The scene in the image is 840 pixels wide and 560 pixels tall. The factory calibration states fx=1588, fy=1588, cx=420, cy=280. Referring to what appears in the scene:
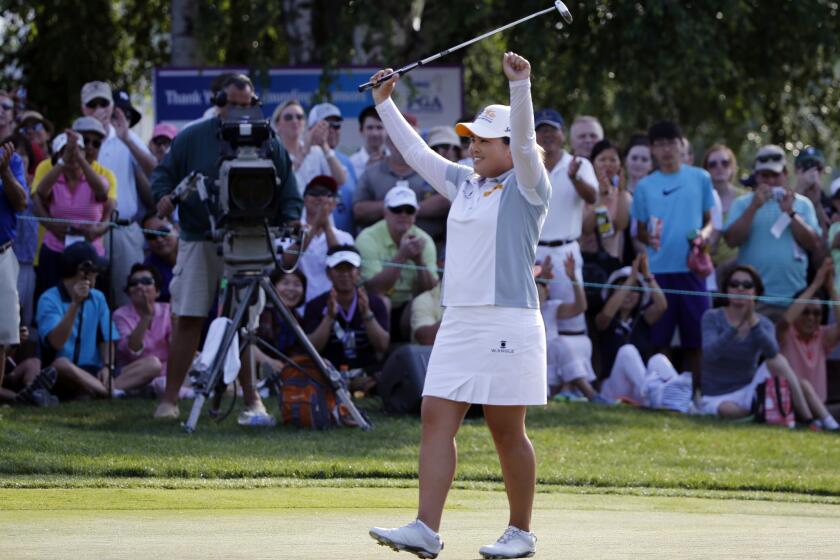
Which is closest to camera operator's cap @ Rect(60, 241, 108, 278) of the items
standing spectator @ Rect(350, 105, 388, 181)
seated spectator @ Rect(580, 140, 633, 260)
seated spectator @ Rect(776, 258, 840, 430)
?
standing spectator @ Rect(350, 105, 388, 181)

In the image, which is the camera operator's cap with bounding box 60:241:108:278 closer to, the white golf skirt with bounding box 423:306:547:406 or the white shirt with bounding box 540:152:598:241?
the white shirt with bounding box 540:152:598:241

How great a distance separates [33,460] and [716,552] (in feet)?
14.3

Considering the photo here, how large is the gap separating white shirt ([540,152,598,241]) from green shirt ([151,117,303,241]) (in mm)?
2961

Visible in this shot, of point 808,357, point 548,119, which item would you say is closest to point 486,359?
point 548,119

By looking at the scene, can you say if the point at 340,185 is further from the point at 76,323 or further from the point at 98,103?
the point at 76,323

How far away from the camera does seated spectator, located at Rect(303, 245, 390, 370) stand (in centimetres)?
1263

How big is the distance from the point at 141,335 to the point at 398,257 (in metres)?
2.21

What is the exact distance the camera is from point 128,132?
538 inches

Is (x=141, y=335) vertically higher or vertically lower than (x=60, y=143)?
lower

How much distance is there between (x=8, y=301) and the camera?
432 inches

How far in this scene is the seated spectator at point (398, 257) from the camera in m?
13.1

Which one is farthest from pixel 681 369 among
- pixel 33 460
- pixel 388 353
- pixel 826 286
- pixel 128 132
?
pixel 33 460

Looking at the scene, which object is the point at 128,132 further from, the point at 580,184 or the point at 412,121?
the point at 580,184

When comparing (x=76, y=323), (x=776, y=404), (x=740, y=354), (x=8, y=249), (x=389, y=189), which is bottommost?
(x=776, y=404)
